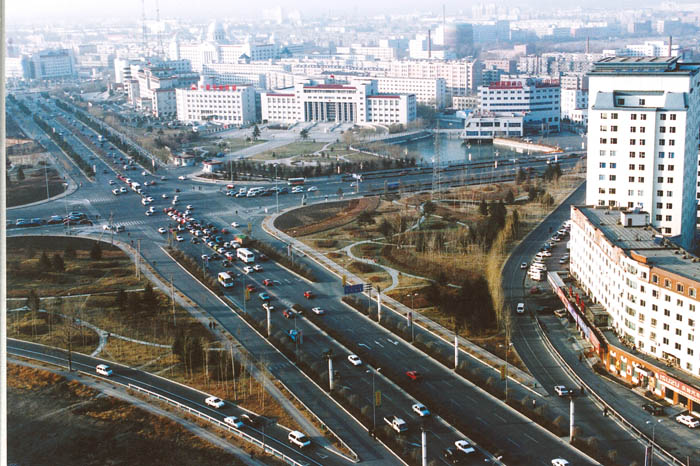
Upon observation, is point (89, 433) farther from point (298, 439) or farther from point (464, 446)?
point (464, 446)

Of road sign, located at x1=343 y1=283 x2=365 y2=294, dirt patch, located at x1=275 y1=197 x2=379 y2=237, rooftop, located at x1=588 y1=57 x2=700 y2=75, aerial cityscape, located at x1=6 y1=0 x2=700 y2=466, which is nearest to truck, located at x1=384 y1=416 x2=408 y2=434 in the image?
aerial cityscape, located at x1=6 y1=0 x2=700 y2=466

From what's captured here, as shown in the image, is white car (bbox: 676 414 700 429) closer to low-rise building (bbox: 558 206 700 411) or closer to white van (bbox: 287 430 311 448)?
low-rise building (bbox: 558 206 700 411)

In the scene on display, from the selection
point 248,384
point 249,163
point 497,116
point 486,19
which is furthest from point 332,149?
point 486,19

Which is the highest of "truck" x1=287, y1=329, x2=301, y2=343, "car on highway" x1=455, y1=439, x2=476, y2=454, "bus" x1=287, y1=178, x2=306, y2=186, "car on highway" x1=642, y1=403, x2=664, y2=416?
"bus" x1=287, y1=178, x2=306, y2=186

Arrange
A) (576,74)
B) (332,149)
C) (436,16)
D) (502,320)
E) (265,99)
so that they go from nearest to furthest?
(502,320) < (332,149) < (265,99) < (576,74) < (436,16)

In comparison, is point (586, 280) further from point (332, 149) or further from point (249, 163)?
point (332, 149)
